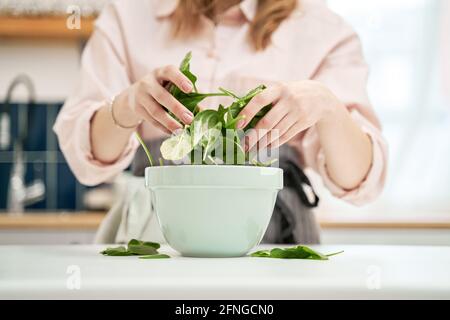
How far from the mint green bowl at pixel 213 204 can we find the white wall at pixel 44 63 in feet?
6.53

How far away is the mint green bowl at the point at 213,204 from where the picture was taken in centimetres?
63

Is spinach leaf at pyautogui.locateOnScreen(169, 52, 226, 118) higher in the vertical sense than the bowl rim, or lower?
higher

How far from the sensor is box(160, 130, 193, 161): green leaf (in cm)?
64

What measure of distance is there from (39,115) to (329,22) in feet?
5.22

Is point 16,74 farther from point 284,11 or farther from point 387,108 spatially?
point 284,11

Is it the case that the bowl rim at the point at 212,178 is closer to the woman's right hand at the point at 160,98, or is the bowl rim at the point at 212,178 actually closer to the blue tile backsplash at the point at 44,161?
the woman's right hand at the point at 160,98

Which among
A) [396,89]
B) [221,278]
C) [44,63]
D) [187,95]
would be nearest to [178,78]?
[187,95]

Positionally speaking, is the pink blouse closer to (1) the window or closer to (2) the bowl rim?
(2) the bowl rim

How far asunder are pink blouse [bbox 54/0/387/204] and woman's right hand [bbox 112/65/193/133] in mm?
328

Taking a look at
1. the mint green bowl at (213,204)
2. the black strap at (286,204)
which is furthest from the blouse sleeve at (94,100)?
the mint green bowl at (213,204)

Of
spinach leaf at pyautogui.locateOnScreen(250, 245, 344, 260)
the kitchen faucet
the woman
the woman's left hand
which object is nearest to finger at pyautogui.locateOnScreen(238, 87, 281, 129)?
the woman's left hand

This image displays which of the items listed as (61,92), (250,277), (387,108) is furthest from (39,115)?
(250,277)

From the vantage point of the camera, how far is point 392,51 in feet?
7.95

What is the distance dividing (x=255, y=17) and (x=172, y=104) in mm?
588
